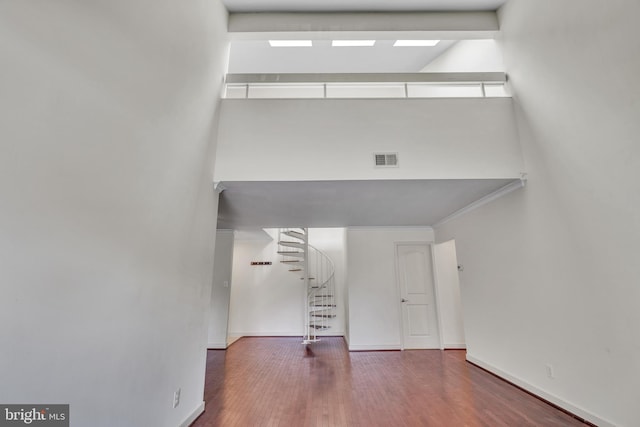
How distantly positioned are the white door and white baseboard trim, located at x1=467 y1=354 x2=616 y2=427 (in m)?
1.39

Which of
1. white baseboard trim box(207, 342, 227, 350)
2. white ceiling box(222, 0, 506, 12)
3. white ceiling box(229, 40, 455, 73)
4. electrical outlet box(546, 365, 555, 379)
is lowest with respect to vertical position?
white baseboard trim box(207, 342, 227, 350)

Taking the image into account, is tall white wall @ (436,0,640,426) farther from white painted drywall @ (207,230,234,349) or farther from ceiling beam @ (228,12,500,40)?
white painted drywall @ (207,230,234,349)

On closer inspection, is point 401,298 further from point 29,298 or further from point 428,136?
point 29,298

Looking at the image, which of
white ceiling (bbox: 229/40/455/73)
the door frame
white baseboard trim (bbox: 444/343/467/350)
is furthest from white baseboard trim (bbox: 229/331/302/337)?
white ceiling (bbox: 229/40/455/73)

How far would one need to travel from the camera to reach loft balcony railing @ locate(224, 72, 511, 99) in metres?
3.46

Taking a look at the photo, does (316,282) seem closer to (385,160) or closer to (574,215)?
(385,160)

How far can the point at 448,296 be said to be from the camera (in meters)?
5.63

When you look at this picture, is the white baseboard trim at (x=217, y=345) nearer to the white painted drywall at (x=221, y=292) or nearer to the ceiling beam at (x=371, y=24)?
the white painted drywall at (x=221, y=292)

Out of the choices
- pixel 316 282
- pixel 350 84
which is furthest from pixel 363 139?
pixel 316 282

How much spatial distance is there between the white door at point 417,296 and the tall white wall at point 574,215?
1.82 metres

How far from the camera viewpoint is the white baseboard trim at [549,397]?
234 centimetres

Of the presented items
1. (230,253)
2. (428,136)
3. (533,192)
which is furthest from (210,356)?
(533,192)

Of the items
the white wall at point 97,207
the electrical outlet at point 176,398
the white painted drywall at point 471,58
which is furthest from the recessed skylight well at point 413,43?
the electrical outlet at point 176,398

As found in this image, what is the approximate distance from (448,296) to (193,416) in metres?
4.95
